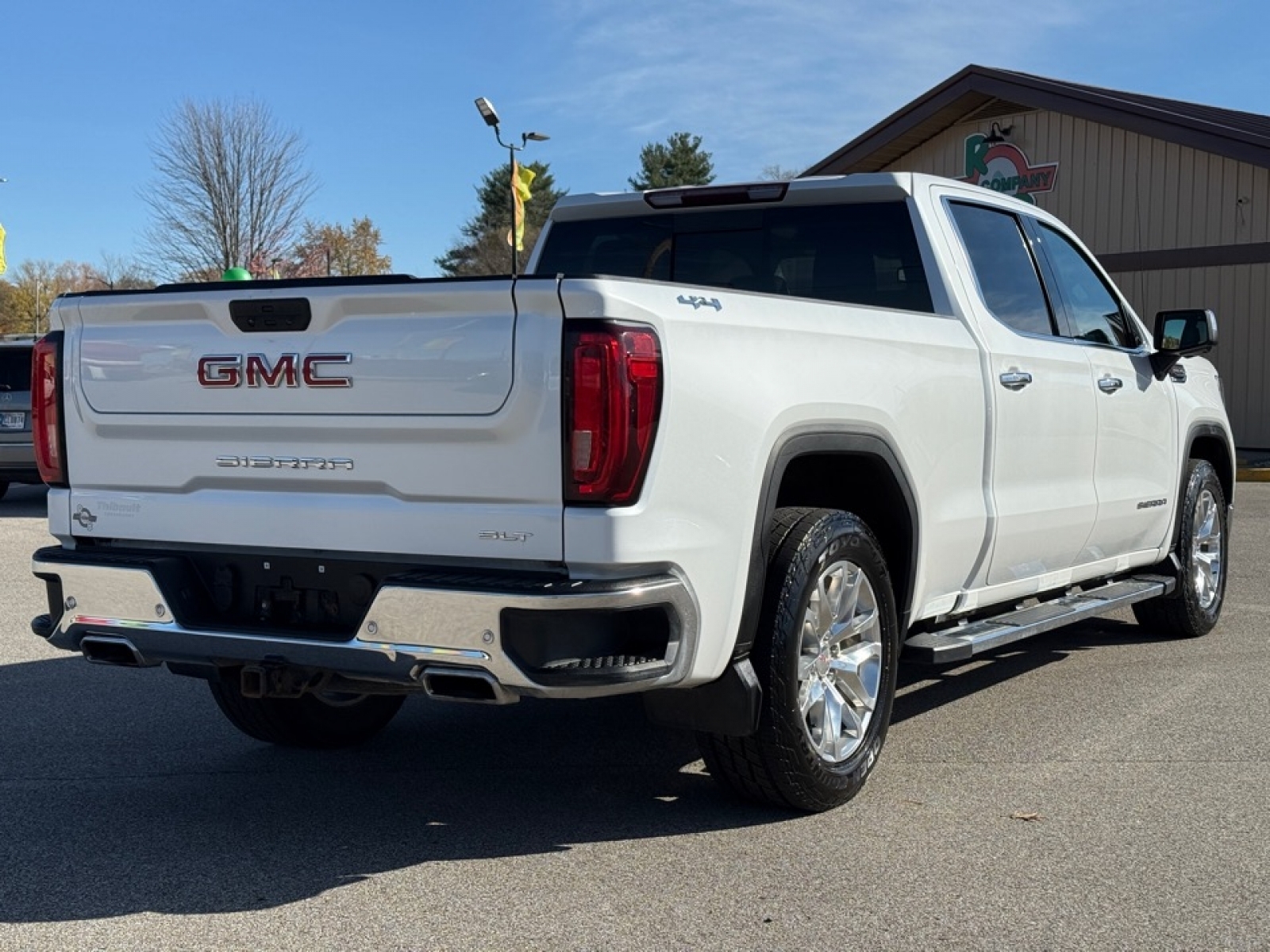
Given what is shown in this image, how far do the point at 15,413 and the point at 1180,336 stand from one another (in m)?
11.8

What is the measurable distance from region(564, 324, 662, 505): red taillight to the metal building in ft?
56.6

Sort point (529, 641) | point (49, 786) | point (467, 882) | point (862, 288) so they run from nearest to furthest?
point (529, 641), point (467, 882), point (49, 786), point (862, 288)

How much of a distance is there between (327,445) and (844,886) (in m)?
1.79

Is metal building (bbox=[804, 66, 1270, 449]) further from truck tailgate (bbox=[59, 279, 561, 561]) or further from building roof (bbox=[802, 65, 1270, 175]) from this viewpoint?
truck tailgate (bbox=[59, 279, 561, 561])

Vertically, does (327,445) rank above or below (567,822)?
above

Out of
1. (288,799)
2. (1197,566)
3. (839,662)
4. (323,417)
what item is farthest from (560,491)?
(1197,566)

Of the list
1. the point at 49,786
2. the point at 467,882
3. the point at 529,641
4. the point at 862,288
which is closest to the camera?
the point at 529,641

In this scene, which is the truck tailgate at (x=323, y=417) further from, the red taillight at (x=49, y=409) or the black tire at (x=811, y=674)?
the black tire at (x=811, y=674)

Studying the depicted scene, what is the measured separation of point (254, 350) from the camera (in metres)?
3.96

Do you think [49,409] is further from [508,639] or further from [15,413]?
[15,413]

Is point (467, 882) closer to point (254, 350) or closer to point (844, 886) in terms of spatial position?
point (844, 886)

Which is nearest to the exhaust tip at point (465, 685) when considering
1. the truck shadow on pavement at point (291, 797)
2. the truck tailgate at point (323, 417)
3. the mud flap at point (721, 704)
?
the truck tailgate at point (323, 417)

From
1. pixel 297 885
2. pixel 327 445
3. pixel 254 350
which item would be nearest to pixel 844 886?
pixel 297 885

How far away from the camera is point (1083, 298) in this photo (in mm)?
6273
